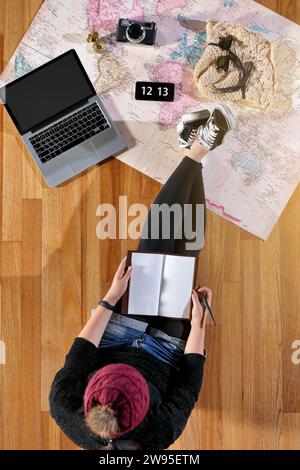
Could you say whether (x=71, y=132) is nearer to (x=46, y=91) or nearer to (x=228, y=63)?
(x=46, y=91)

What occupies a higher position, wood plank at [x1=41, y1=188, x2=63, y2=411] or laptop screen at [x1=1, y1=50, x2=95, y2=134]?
laptop screen at [x1=1, y1=50, x2=95, y2=134]

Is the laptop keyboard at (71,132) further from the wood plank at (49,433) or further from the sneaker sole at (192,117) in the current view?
the wood plank at (49,433)

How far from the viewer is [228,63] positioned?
1.51 metres

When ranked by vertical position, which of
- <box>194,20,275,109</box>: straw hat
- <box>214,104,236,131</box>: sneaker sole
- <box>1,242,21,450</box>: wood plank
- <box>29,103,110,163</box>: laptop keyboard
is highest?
<box>194,20,275,109</box>: straw hat

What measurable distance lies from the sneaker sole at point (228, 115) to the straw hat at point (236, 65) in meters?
0.05

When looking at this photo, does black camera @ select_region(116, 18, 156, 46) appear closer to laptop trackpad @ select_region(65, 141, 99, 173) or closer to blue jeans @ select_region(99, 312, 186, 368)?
laptop trackpad @ select_region(65, 141, 99, 173)

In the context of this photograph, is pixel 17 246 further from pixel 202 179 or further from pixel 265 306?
pixel 265 306

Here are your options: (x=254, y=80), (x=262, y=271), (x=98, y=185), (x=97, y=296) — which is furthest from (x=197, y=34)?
(x=97, y=296)

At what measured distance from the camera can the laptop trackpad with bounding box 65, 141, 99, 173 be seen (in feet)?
4.91

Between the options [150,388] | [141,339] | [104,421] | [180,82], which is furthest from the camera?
[180,82]

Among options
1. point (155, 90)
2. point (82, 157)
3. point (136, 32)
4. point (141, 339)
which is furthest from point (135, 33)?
point (141, 339)

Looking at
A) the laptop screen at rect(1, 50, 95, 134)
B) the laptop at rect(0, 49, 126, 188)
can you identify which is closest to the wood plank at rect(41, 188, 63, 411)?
the laptop at rect(0, 49, 126, 188)

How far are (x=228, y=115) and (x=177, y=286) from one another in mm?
511

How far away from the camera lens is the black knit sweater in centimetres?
87
